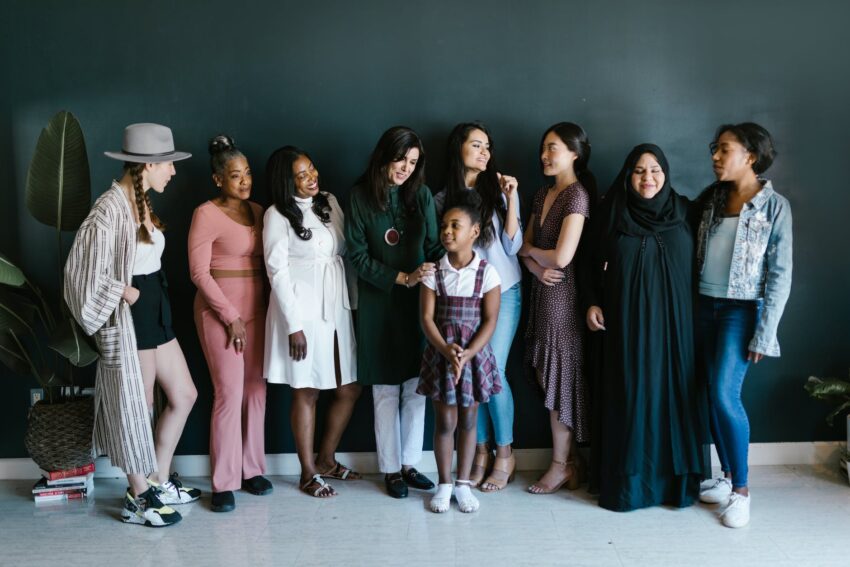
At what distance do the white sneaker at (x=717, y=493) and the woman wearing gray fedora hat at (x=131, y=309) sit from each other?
239 centimetres

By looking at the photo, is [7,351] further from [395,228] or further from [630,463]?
[630,463]

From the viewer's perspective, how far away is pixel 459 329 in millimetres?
3189

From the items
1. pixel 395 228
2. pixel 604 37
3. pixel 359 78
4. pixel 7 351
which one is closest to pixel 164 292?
pixel 7 351

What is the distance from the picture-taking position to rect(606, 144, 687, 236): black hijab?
3.16m

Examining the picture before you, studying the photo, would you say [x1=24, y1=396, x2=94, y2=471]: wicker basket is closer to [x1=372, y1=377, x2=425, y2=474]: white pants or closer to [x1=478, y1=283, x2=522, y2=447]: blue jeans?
[x1=372, y1=377, x2=425, y2=474]: white pants

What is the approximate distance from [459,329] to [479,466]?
0.82 m

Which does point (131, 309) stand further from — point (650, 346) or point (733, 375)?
point (733, 375)

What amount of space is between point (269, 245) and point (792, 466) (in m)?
2.87

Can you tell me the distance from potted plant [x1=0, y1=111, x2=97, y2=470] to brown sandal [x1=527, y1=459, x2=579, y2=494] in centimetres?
213

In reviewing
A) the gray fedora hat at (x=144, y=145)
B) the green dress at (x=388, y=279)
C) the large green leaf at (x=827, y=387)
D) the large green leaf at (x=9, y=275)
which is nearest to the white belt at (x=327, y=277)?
the green dress at (x=388, y=279)

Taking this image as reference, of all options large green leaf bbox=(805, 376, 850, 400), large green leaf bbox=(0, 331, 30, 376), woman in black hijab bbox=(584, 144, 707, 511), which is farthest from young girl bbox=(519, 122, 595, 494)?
large green leaf bbox=(0, 331, 30, 376)

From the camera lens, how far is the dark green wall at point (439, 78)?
143 inches

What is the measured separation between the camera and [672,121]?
3.68 metres

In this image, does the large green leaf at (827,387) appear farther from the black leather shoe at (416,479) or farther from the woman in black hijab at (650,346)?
the black leather shoe at (416,479)
